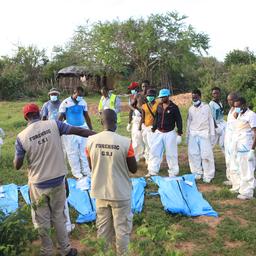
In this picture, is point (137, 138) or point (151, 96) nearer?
point (151, 96)

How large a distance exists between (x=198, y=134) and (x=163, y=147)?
0.74 metres

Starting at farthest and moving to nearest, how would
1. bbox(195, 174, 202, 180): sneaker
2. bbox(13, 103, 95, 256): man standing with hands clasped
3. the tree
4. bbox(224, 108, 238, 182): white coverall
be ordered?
the tree → bbox(195, 174, 202, 180): sneaker → bbox(224, 108, 238, 182): white coverall → bbox(13, 103, 95, 256): man standing with hands clasped

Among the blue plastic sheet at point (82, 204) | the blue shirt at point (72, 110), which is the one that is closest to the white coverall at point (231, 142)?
the blue plastic sheet at point (82, 204)

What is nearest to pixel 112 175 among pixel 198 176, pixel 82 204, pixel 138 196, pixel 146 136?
pixel 82 204

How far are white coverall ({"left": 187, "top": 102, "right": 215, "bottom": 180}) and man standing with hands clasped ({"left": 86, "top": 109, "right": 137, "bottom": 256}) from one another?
12.3 feet

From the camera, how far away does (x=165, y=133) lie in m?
7.55

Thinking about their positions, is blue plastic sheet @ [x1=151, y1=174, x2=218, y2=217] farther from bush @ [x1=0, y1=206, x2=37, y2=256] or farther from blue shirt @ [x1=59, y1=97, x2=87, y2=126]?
bush @ [x1=0, y1=206, x2=37, y2=256]

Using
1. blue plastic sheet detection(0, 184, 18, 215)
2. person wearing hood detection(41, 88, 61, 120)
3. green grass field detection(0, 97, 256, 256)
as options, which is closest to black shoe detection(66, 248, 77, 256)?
green grass field detection(0, 97, 256, 256)

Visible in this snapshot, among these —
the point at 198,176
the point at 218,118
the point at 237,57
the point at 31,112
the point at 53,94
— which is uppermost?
the point at 237,57

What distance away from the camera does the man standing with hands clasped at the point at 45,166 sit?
4.14 m

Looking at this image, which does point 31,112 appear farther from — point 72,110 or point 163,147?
point 163,147

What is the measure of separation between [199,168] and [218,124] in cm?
121

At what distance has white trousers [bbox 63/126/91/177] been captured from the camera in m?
7.55

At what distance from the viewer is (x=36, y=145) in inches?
162
